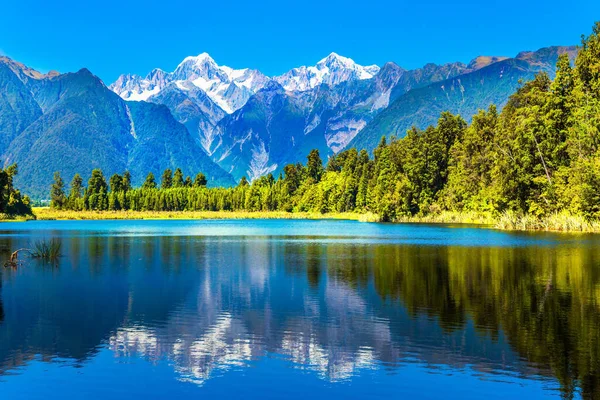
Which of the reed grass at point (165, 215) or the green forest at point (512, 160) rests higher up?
the green forest at point (512, 160)

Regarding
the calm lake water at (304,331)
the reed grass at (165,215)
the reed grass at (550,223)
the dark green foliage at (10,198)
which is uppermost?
the dark green foliage at (10,198)

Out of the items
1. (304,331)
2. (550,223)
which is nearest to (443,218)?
(550,223)

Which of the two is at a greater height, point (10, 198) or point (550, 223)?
point (10, 198)

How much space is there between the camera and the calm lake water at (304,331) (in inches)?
637

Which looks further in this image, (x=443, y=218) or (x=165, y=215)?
(x=165, y=215)

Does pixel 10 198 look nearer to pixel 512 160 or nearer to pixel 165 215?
pixel 165 215

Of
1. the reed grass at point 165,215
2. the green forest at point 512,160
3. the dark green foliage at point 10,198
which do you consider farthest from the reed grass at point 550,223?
the dark green foliage at point 10,198

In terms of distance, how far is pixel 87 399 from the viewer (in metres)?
15.2

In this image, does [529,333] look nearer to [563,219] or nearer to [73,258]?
[73,258]

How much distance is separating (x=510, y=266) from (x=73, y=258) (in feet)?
112

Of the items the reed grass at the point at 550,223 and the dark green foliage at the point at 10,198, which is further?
the dark green foliage at the point at 10,198

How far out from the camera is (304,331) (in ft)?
74.0

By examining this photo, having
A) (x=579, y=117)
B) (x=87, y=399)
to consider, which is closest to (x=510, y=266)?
(x=87, y=399)

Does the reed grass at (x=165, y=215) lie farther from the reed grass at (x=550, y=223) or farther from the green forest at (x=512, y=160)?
the reed grass at (x=550, y=223)
